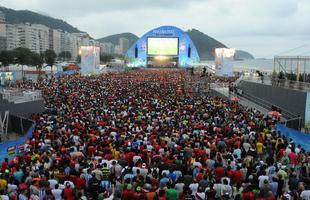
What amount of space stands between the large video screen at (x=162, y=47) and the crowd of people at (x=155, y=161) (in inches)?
3004

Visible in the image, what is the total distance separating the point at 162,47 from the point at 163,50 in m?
0.92

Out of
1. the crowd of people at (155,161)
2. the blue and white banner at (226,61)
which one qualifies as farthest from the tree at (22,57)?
the crowd of people at (155,161)

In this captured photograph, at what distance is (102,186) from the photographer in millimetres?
8805

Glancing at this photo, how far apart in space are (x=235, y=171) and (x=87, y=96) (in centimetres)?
1815

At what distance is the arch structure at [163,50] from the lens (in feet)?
309

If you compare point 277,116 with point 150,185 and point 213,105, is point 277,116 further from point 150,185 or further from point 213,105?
point 150,185

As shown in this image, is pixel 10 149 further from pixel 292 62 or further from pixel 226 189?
pixel 292 62

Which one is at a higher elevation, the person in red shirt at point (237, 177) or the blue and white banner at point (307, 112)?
the blue and white banner at point (307, 112)

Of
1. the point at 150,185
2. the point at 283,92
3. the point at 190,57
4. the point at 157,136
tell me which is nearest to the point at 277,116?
the point at 283,92

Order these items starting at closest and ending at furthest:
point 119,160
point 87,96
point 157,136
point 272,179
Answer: point 272,179, point 119,160, point 157,136, point 87,96

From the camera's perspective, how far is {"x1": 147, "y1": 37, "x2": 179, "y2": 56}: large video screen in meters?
93.9

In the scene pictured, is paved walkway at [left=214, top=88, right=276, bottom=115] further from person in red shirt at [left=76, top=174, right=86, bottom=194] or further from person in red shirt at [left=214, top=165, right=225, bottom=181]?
person in red shirt at [left=76, top=174, right=86, bottom=194]

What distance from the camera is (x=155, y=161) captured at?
10430 millimetres

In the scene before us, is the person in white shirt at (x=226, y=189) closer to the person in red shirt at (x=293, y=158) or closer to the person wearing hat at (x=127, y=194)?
the person wearing hat at (x=127, y=194)
